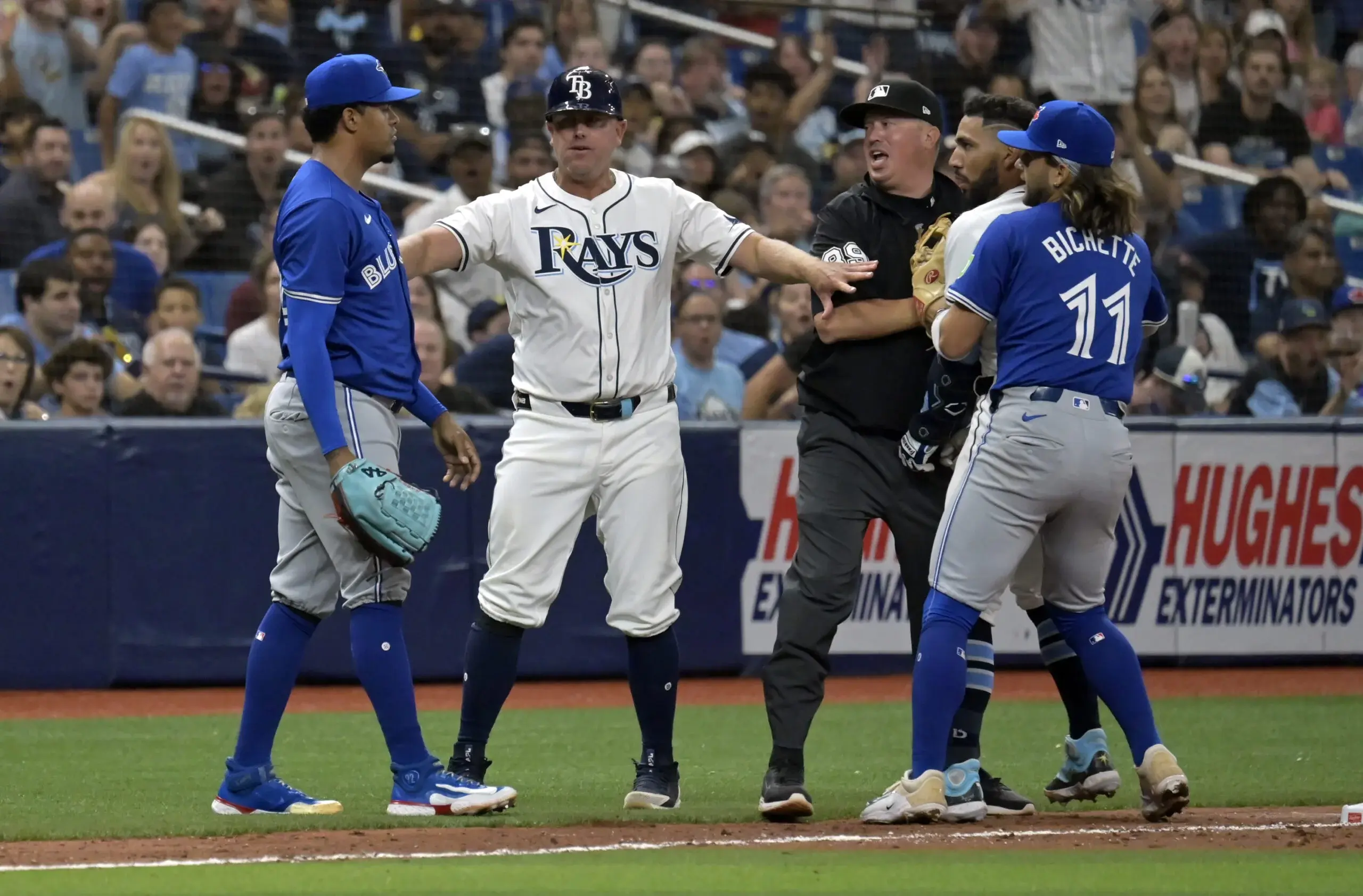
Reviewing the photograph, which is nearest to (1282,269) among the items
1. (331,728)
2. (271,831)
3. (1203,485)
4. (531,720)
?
(1203,485)

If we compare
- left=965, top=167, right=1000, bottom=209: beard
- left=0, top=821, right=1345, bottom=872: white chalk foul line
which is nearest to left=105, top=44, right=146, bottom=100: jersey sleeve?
left=965, top=167, right=1000, bottom=209: beard

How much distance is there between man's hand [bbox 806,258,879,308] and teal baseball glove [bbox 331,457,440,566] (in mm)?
1287

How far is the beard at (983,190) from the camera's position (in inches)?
227

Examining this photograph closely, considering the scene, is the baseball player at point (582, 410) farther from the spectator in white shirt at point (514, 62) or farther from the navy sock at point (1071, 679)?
the spectator in white shirt at point (514, 62)

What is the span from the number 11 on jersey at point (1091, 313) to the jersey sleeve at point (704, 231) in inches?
43.8

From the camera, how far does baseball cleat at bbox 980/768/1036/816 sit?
17.9 feet

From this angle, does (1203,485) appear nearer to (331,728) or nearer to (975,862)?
(331,728)

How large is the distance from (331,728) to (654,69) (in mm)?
6595

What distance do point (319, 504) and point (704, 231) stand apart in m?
1.43

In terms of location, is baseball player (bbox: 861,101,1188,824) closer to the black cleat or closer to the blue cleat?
the blue cleat

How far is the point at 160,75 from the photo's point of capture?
11812mm

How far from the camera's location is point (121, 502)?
9445 mm

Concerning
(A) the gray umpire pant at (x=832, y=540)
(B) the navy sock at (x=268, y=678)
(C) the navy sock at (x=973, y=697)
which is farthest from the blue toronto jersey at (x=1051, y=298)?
(B) the navy sock at (x=268, y=678)

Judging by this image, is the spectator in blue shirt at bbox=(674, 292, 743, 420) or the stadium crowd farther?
the spectator in blue shirt at bbox=(674, 292, 743, 420)
